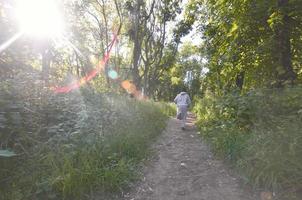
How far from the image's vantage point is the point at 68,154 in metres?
4.71

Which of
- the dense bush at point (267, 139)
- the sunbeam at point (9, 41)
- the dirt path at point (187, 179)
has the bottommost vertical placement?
the dirt path at point (187, 179)

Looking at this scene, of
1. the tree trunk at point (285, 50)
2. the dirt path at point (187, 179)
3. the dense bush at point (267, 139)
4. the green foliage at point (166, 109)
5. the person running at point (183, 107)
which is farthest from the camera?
the green foliage at point (166, 109)

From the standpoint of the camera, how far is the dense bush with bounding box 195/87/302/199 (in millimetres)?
4172

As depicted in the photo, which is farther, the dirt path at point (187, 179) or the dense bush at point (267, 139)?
the dirt path at point (187, 179)

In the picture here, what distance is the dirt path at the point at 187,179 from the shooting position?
4438mm

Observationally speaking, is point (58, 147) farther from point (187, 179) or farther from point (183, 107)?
point (183, 107)

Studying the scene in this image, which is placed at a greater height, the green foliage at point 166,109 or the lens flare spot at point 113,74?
the lens flare spot at point 113,74

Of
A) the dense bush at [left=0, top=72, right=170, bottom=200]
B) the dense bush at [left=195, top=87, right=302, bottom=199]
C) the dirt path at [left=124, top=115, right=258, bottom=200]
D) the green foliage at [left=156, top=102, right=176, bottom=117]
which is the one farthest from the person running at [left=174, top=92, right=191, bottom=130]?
the dense bush at [left=0, top=72, right=170, bottom=200]

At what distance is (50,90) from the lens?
6941 millimetres

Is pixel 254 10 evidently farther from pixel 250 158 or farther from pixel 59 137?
pixel 59 137

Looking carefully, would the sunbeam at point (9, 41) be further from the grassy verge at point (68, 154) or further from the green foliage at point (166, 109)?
the green foliage at point (166, 109)

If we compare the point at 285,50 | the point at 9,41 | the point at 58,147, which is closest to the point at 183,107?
the point at 285,50

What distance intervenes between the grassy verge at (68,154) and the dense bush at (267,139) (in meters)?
2.21

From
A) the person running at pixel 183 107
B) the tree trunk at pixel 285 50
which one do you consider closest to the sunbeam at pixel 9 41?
the person running at pixel 183 107
